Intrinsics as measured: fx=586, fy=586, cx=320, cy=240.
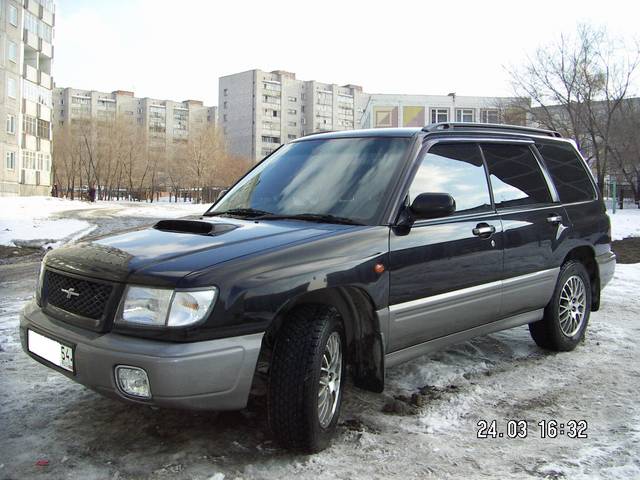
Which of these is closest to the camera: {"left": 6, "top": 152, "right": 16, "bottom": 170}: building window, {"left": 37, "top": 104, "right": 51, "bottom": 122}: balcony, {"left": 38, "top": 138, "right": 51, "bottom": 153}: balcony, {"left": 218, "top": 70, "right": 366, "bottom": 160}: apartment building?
{"left": 6, "top": 152, "right": 16, "bottom": 170}: building window

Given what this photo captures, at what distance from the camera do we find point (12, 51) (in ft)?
148

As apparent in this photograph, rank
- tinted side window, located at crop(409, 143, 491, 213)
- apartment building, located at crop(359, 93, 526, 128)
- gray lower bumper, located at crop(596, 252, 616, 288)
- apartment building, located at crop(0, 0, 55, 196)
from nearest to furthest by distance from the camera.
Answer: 1. tinted side window, located at crop(409, 143, 491, 213)
2. gray lower bumper, located at crop(596, 252, 616, 288)
3. apartment building, located at crop(0, 0, 55, 196)
4. apartment building, located at crop(359, 93, 526, 128)

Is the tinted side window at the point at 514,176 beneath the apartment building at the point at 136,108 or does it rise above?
beneath

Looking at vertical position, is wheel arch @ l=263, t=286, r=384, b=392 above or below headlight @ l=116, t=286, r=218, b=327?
below

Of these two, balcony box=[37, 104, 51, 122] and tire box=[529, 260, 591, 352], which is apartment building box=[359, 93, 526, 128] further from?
tire box=[529, 260, 591, 352]

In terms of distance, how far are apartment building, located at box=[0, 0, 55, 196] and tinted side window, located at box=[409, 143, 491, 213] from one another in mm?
46373

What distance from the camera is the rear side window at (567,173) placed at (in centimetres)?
490

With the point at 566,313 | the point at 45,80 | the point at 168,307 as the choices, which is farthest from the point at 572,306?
the point at 45,80

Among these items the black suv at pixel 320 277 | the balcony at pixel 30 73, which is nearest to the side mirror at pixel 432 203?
the black suv at pixel 320 277

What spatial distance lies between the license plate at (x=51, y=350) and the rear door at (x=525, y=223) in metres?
2.80

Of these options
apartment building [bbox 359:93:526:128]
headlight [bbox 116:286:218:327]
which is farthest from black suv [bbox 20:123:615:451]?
apartment building [bbox 359:93:526:128]

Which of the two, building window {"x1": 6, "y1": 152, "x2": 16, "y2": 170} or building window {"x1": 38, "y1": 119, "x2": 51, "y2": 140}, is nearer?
building window {"x1": 6, "y1": 152, "x2": 16, "y2": 170}

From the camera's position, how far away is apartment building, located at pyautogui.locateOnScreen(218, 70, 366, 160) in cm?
11281

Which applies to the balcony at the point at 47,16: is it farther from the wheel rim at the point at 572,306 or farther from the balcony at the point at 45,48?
the wheel rim at the point at 572,306
